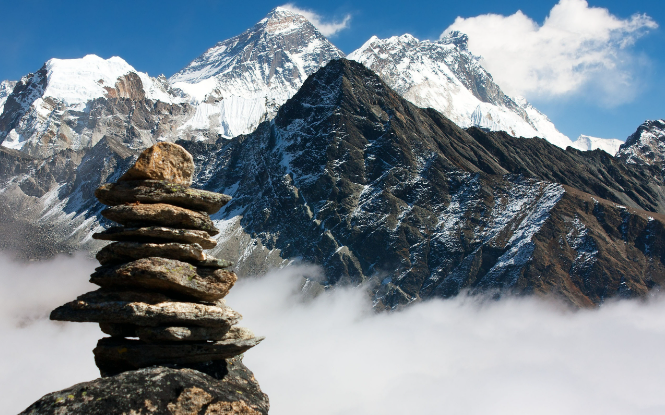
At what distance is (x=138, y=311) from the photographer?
2311cm

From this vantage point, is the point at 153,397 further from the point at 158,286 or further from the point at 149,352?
the point at 158,286

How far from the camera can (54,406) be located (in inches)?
782

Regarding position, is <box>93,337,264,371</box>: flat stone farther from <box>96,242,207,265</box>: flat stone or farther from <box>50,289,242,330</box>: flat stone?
<box>96,242,207,265</box>: flat stone

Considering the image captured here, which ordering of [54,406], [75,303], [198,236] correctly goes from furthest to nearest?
1. [198,236]
2. [75,303]
3. [54,406]

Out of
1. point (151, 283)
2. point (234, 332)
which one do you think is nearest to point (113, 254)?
point (151, 283)

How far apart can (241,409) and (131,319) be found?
563cm

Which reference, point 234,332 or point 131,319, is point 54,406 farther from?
point 234,332

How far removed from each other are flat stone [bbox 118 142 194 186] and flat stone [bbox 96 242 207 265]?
355 centimetres

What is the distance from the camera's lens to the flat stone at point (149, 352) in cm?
2347

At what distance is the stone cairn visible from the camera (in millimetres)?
23562

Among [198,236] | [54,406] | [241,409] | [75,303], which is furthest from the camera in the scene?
[198,236]

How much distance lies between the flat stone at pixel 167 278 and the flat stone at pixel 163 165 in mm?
4469

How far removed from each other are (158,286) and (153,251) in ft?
4.95

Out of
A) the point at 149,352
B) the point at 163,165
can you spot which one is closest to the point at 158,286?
the point at 149,352
